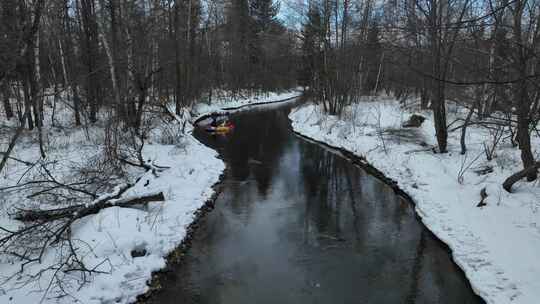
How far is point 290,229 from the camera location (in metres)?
9.41

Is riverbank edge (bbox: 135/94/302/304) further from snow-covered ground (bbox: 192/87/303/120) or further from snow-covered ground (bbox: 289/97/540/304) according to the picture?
snow-covered ground (bbox: 192/87/303/120)

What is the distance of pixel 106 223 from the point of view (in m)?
→ 7.79

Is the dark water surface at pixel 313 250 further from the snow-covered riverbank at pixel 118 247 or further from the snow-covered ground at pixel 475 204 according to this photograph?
the snow-covered riverbank at pixel 118 247

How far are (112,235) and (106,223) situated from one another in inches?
18.9

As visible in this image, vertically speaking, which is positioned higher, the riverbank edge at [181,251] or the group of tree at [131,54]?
the group of tree at [131,54]

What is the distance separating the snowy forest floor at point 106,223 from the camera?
600 cm

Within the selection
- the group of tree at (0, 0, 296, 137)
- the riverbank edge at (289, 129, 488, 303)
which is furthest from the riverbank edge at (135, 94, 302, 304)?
the riverbank edge at (289, 129, 488, 303)

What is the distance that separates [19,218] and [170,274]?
11.7ft

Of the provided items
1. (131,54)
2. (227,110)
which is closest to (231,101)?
(227,110)

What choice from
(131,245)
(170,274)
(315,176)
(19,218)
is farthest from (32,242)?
(315,176)

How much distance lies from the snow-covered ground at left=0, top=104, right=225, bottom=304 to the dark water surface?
0.59 metres

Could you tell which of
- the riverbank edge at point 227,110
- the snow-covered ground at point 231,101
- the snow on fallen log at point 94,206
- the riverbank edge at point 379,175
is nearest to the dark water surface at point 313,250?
the riverbank edge at point 379,175

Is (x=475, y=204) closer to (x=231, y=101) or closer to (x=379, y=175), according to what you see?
(x=379, y=175)

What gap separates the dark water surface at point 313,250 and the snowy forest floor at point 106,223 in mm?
647
